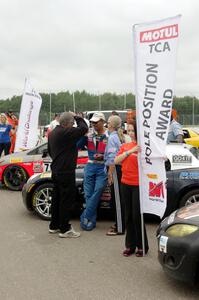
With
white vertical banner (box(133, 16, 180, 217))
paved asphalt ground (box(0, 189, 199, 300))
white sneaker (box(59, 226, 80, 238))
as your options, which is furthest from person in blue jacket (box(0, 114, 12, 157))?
white vertical banner (box(133, 16, 180, 217))

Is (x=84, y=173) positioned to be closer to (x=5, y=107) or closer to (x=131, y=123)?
(x=131, y=123)

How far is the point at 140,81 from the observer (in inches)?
194

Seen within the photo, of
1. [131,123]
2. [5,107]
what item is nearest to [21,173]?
[131,123]

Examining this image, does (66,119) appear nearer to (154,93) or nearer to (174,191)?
(154,93)

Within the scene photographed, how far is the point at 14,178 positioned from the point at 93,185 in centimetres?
418

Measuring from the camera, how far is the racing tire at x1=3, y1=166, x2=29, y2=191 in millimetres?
9922

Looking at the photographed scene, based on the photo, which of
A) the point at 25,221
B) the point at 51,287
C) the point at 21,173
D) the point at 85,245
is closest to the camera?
the point at 51,287

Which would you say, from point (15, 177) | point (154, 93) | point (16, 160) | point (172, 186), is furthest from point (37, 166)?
point (154, 93)

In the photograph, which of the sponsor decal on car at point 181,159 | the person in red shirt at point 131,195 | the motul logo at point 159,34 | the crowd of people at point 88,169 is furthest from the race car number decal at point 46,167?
the motul logo at point 159,34

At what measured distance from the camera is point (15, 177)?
1004cm

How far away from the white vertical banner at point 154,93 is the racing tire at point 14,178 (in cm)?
542

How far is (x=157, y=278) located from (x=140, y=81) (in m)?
2.21

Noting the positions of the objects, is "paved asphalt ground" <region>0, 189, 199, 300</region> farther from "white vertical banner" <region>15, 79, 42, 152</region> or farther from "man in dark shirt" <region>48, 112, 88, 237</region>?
"white vertical banner" <region>15, 79, 42, 152</region>

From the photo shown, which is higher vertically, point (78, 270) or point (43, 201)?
point (43, 201)
